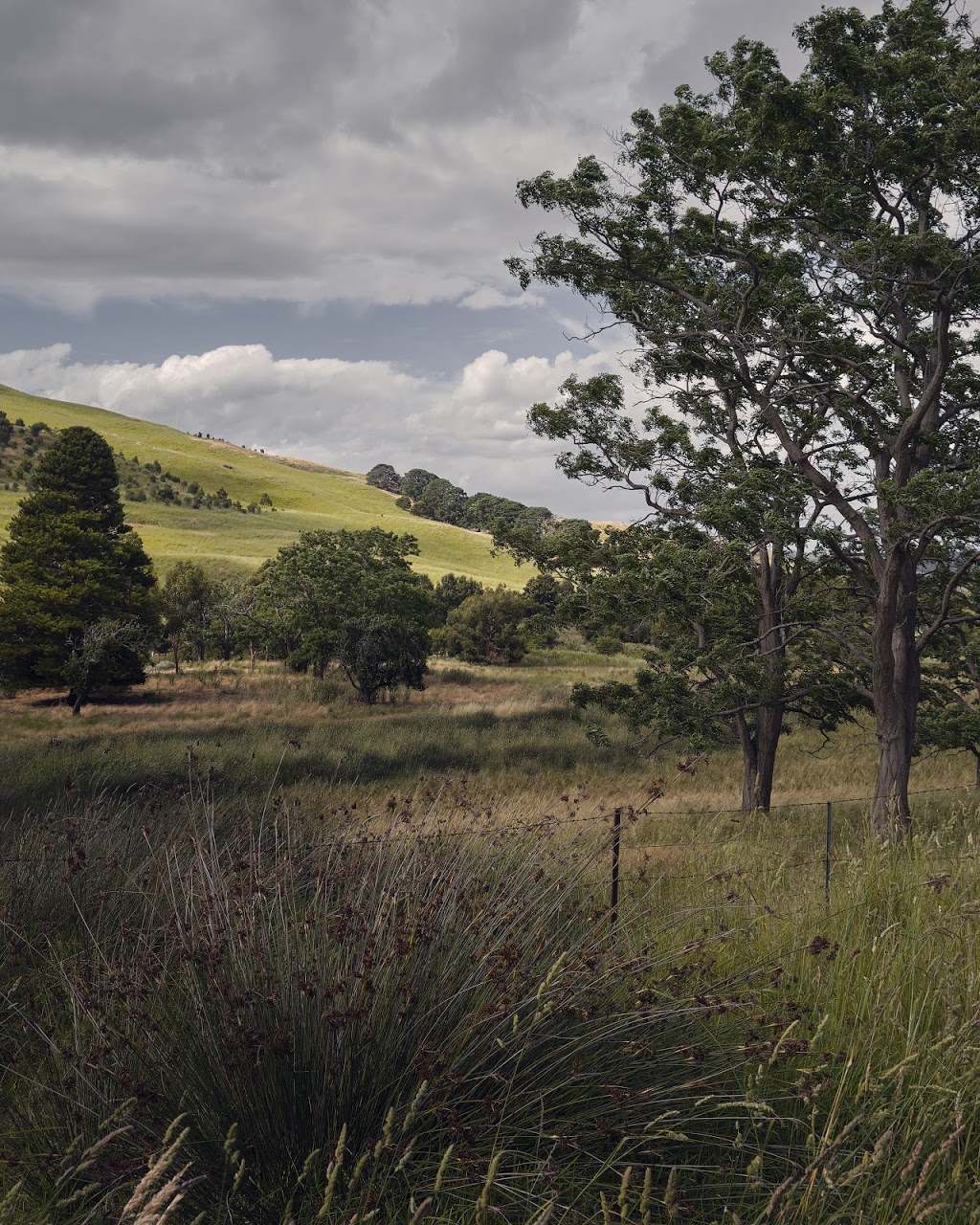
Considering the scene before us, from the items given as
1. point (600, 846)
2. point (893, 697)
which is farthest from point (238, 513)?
point (600, 846)

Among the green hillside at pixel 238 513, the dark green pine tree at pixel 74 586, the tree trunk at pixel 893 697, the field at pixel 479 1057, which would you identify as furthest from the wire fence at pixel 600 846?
the green hillside at pixel 238 513

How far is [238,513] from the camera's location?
10450 cm

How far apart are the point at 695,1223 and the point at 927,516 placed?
9122 millimetres

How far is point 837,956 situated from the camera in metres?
4.48

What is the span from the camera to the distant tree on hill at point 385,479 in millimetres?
179425

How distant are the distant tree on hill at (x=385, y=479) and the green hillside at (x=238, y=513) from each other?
4.21 meters

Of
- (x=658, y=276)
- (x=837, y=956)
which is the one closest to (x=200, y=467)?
(x=658, y=276)

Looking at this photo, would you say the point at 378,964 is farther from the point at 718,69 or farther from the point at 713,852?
the point at 718,69

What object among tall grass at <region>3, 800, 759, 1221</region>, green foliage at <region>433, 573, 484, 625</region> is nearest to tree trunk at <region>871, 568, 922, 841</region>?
tall grass at <region>3, 800, 759, 1221</region>

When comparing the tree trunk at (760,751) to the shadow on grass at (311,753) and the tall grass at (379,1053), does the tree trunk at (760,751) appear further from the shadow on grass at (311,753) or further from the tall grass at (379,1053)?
the tall grass at (379,1053)

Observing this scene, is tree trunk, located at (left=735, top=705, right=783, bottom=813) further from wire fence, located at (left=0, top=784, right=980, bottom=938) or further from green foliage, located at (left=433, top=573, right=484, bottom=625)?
green foliage, located at (left=433, top=573, right=484, bottom=625)

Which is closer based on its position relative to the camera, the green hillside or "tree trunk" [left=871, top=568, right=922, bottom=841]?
"tree trunk" [left=871, top=568, right=922, bottom=841]

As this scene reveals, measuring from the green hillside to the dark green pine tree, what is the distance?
30100 millimetres

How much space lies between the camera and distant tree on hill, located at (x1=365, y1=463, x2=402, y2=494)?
589 ft
